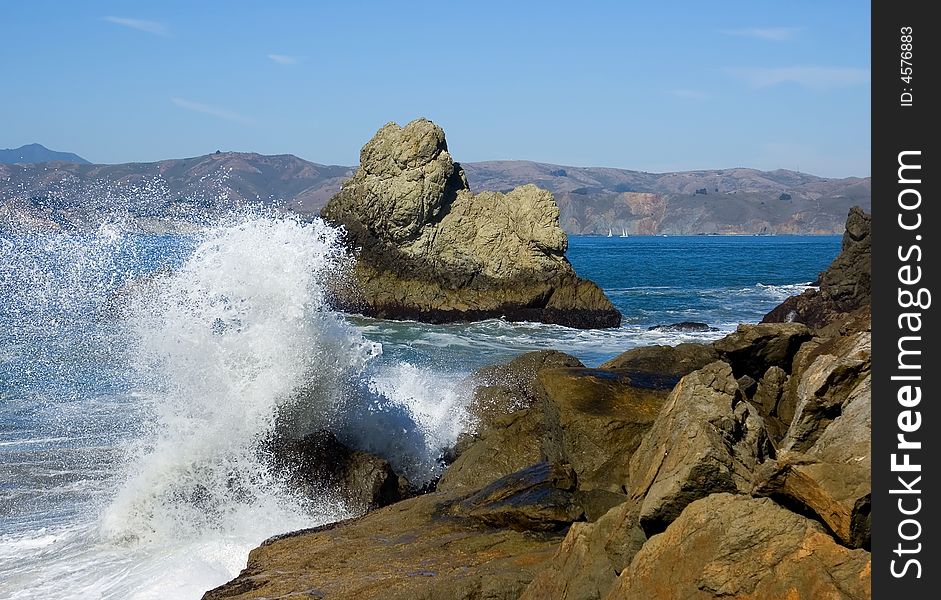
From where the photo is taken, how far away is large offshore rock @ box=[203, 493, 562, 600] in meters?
5.70

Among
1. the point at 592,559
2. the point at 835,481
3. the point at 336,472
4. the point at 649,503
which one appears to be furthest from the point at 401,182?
the point at 835,481

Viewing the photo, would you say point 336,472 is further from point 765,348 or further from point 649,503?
point 649,503

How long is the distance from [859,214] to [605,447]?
80.1ft

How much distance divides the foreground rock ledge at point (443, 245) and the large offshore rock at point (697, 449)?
29436 mm

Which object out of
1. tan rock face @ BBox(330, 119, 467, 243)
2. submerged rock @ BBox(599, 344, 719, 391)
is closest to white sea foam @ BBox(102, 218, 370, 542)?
submerged rock @ BBox(599, 344, 719, 391)

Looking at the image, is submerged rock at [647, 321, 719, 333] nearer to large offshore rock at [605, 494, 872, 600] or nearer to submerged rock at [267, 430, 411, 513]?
submerged rock at [267, 430, 411, 513]

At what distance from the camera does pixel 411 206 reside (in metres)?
39.9

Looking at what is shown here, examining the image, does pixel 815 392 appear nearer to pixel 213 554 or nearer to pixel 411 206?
pixel 213 554

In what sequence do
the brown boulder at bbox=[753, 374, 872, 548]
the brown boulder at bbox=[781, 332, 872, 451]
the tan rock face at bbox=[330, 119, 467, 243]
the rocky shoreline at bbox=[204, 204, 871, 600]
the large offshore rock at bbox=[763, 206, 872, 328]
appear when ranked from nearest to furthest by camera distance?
the brown boulder at bbox=[753, 374, 872, 548] → the rocky shoreline at bbox=[204, 204, 871, 600] → the brown boulder at bbox=[781, 332, 872, 451] → the large offshore rock at bbox=[763, 206, 872, 328] → the tan rock face at bbox=[330, 119, 467, 243]

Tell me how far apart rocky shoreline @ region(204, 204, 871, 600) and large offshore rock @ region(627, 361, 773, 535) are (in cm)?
1

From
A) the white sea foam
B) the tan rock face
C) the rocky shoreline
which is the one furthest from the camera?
the tan rock face

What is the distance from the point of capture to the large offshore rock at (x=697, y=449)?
4.87 m

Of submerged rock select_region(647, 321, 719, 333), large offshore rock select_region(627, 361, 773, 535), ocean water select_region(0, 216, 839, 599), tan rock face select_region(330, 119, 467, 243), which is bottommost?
submerged rock select_region(647, 321, 719, 333)
